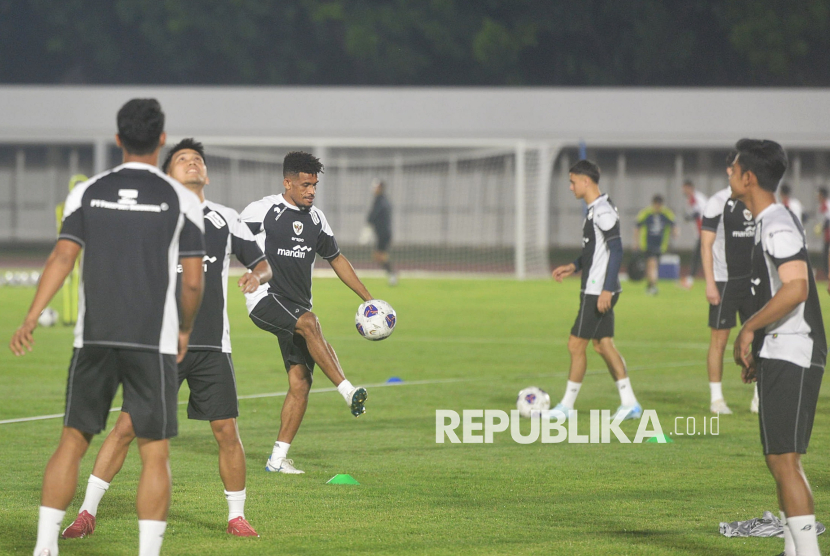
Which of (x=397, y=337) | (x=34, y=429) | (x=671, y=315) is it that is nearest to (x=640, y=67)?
(x=671, y=315)

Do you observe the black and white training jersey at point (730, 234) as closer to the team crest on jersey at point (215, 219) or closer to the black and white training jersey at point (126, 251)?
the team crest on jersey at point (215, 219)

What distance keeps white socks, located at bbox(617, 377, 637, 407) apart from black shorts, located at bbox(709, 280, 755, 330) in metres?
0.96

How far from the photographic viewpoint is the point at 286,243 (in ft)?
24.5

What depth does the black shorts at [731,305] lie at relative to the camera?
31.0 ft

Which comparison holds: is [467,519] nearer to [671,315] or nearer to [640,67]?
[671,315]

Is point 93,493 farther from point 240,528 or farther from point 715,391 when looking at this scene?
point 715,391

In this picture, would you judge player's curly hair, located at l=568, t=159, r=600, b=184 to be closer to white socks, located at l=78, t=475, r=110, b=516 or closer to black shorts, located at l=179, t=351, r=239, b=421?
black shorts, located at l=179, t=351, r=239, b=421

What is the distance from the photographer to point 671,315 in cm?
1881

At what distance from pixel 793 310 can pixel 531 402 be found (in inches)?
182

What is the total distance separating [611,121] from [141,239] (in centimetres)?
3440

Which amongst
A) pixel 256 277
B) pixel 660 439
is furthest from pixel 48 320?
pixel 256 277

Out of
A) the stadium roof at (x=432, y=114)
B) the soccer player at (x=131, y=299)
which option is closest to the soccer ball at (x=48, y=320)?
the soccer player at (x=131, y=299)

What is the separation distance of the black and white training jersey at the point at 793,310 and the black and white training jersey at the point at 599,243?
411 centimetres

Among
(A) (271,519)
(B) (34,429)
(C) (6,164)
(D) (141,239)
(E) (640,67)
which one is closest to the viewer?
(D) (141,239)
